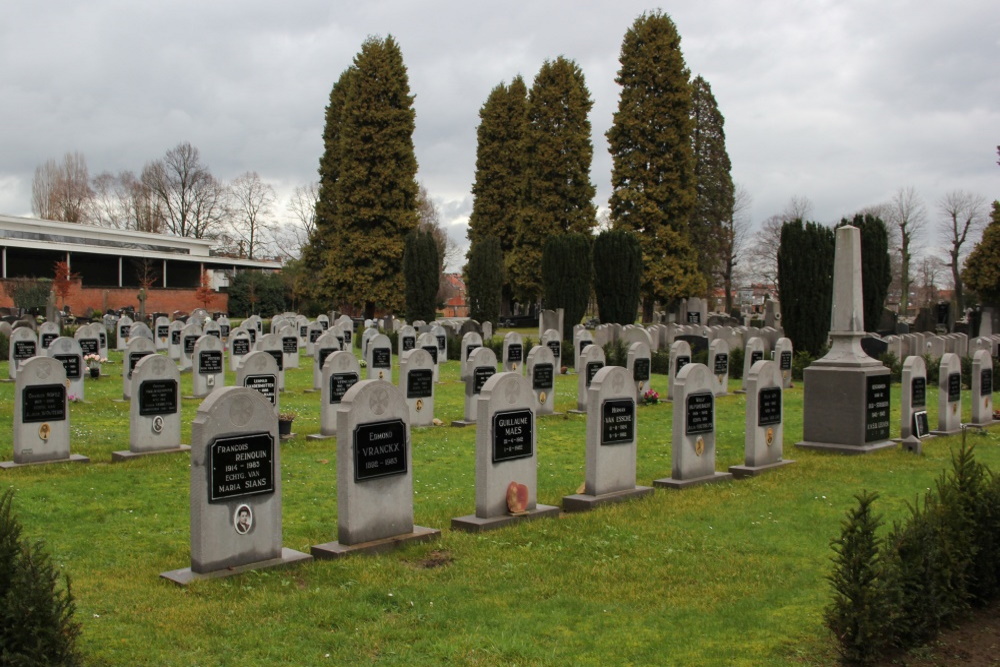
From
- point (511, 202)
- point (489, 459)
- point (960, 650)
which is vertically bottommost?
point (960, 650)

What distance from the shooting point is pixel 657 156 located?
4478 cm

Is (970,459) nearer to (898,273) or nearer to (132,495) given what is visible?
(132,495)

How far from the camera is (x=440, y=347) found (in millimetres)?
28734

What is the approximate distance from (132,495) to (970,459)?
788cm

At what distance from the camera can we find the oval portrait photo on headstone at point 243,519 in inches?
255

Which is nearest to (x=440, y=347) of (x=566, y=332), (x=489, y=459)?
(x=566, y=332)

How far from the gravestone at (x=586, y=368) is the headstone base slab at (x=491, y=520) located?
8635 mm

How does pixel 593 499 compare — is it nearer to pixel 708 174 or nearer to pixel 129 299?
pixel 708 174

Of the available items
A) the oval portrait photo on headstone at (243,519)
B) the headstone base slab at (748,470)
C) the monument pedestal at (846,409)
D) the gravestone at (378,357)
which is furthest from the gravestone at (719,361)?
the oval portrait photo on headstone at (243,519)

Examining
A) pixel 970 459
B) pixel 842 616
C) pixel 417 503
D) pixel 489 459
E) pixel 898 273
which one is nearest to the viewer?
pixel 842 616

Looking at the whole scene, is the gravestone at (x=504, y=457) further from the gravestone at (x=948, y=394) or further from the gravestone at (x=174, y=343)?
the gravestone at (x=174, y=343)

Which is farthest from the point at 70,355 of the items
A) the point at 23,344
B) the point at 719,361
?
the point at 719,361

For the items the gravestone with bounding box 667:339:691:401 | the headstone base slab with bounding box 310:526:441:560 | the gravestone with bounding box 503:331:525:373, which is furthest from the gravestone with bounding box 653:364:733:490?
the gravestone with bounding box 503:331:525:373

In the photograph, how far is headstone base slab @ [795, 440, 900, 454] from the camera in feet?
40.8
